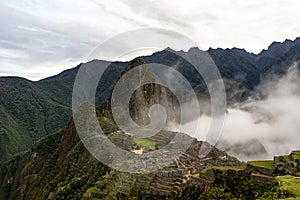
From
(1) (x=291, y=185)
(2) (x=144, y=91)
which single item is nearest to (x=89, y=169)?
(1) (x=291, y=185)

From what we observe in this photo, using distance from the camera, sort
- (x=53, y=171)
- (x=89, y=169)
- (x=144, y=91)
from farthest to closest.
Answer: (x=144, y=91) → (x=53, y=171) → (x=89, y=169)

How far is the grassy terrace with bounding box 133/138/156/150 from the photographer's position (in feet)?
185

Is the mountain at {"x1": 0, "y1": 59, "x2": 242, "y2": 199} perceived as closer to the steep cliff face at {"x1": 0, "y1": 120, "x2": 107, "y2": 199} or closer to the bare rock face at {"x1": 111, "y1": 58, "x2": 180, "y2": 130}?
the steep cliff face at {"x1": 0, "y1": 120, "x2": 107, "y2": 199}

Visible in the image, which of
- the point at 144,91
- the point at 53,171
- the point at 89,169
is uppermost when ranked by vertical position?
the point at 144,91

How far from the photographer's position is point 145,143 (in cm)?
5922

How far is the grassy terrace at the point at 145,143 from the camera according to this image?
56263mm

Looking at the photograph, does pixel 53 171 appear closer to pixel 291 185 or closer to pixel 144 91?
pixel 144 91

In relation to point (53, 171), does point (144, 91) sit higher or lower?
higher

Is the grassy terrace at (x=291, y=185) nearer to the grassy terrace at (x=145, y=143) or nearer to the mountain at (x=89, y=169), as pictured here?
the mountain at (x=89, y=169)

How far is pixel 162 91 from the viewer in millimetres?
139250

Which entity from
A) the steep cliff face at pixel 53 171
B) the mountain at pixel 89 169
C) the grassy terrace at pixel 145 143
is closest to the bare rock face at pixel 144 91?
the mountain at pixel 89 169

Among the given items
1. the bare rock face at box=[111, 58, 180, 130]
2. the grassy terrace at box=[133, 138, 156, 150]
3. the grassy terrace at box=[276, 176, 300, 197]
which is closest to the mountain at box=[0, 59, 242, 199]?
the grassy terrace at box=[133, 138, 156, 150]

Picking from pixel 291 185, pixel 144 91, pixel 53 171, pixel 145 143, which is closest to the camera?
pixel 291 185

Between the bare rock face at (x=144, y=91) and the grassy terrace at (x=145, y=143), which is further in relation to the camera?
the bare rock face at (x=144, y=91)
